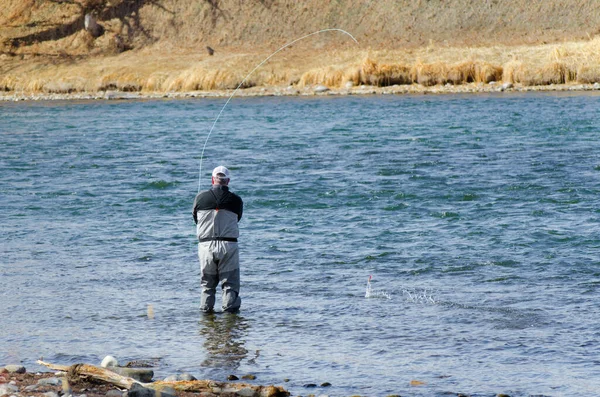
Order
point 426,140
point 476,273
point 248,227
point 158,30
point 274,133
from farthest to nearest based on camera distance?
point 158,30 < point 274,133 < point 426,140 < point 248,227 < point 476,273

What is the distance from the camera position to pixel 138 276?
11.8 m

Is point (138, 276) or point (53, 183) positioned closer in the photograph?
point (138, 276)

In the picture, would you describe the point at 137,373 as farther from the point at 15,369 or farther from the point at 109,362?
the point at 15,369

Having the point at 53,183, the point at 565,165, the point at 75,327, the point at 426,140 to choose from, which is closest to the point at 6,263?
the point at 75,327

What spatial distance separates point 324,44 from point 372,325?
48.2m

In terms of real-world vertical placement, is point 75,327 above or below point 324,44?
below

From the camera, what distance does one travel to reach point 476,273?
11789 millimetres

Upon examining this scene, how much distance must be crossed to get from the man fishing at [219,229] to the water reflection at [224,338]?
298mm

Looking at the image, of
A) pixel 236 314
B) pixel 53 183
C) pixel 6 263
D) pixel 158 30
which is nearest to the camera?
pixel 236 314

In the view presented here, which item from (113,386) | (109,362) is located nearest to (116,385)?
(113,386)

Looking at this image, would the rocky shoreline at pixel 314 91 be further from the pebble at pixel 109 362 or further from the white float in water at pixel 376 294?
the pebble at pixel 109 362

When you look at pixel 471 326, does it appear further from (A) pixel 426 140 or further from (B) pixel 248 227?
(A) pixel 426 140

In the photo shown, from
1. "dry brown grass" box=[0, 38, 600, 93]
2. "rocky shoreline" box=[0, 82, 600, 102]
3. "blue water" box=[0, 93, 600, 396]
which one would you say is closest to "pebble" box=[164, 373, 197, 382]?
"blue water" box=[0, 93, 600, 396]

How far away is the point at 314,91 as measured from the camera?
4722 centimetres
